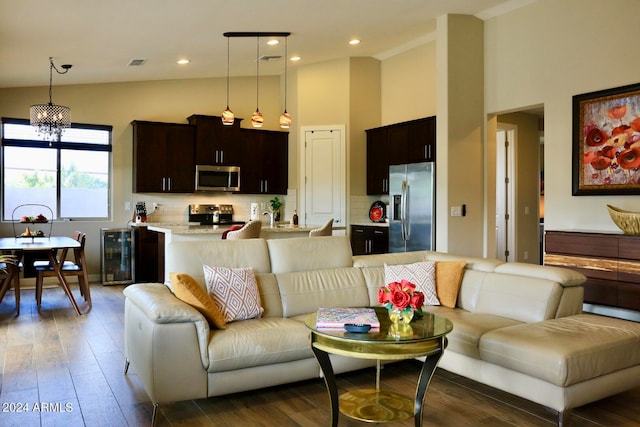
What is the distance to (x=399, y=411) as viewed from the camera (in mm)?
2916

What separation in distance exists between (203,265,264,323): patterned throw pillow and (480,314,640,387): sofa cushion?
4.96 feet

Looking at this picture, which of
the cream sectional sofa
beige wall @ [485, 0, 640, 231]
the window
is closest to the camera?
the cream sectional sofa

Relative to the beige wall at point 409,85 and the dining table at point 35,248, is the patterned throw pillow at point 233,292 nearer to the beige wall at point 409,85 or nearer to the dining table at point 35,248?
the dining table at point 35,248

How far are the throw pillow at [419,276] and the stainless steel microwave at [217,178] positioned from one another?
16.2 ft

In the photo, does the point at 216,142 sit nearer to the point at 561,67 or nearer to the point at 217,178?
the point at 217,178

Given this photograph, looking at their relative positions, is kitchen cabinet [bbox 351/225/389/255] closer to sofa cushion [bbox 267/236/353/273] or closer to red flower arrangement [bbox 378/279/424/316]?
sofa cushion [bbox 267/236/353/273]

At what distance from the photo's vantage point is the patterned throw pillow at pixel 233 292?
3412mm

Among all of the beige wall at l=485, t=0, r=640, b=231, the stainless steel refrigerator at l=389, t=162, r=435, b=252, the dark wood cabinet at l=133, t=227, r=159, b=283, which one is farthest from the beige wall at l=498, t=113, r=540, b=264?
the dark wood cabinet at l=133, t=227, r=159, b=283

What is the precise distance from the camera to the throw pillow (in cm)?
404

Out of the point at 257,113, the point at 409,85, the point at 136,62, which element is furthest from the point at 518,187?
the point at 136,62

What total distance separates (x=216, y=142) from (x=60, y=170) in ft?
7.83

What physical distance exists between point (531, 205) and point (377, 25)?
407 cm

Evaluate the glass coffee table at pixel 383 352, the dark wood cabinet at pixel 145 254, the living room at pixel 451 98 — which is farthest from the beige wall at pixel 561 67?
the dark wood cabinet at pixel 145 254

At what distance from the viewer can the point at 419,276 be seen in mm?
4102
